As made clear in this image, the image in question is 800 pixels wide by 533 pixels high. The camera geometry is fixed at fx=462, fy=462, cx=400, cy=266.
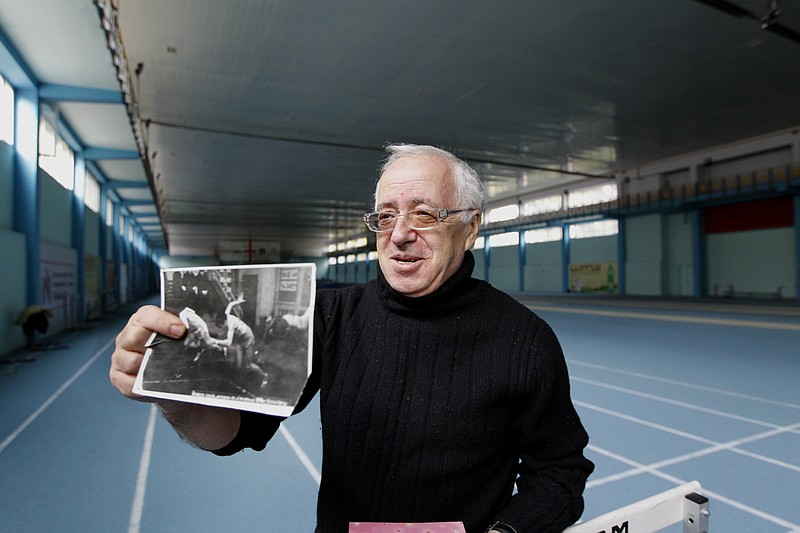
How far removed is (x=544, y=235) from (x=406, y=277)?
3222cm

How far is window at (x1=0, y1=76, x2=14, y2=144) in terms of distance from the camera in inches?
334

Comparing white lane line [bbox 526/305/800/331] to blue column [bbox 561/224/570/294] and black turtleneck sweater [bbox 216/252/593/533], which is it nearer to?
black turtleneck sweater [bbox 216/252/593/533]

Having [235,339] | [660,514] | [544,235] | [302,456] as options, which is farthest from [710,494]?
[544,235]

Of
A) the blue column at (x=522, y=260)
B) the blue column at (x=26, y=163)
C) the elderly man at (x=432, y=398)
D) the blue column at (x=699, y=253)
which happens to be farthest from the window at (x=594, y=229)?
the elderly man at (x=432, y=398)

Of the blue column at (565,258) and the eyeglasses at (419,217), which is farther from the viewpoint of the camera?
the blue column at (565,258)

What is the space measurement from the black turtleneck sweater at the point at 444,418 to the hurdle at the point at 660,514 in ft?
0.43

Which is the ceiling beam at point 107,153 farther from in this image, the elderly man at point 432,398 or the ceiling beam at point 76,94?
the elderly man at point 432,398

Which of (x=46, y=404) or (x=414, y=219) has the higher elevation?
(x=414, y=219)

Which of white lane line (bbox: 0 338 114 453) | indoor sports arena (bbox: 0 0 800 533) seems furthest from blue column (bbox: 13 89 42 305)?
white lane line (bbox: 0 338 114 453)

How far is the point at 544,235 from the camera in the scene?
105 ft

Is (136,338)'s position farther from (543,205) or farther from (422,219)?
(543,205)

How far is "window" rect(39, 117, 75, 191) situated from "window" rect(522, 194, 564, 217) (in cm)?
2437

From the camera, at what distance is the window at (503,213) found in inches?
1325

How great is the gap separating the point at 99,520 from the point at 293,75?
39.4 ft
